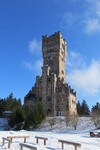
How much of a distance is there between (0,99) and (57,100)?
94.1 ft

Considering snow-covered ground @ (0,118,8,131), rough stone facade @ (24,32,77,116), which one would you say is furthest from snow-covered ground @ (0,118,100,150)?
rough stone facade @ (24,32,77,116)

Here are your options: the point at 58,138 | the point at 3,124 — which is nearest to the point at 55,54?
the point at 3,124

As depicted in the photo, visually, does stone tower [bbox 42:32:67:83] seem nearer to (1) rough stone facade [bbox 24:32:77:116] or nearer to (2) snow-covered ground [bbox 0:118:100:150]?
(1) rough stone facade [bbox 24:32:77:116]

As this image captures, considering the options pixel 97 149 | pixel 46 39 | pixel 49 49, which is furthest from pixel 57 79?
pixel 97 149

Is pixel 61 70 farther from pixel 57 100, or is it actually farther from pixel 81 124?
pixel 81 124

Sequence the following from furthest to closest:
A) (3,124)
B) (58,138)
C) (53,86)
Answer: (53,86) < (3,124) < (58,138)

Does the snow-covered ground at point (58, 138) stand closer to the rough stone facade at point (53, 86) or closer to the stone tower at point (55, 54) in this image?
the rough stone facade at point (53, 86)

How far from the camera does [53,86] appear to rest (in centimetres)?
5212

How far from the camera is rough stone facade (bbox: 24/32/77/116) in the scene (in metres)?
51.0

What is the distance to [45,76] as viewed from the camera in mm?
54188

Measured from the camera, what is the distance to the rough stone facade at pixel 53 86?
5100 centimetres

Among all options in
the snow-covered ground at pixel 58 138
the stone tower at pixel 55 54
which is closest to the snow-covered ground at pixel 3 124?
the snow-covered ground at pixel 58 138

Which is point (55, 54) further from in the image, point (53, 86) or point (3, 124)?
point (3, 124)

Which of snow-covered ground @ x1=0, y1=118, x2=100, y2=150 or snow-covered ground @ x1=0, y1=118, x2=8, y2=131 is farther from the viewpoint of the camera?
snow-covered ground @ x1=0, y1=118, x2=8, y2=131
